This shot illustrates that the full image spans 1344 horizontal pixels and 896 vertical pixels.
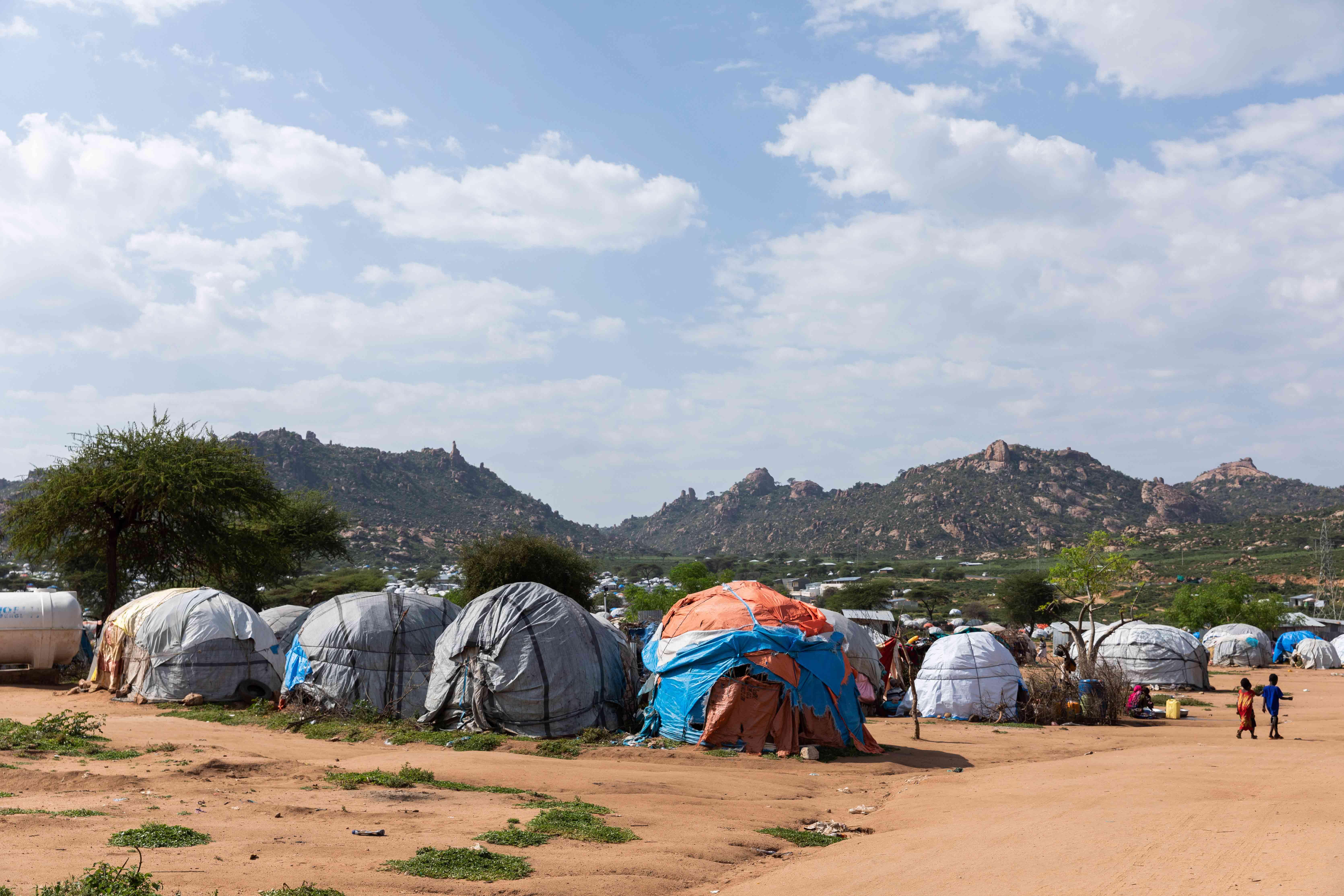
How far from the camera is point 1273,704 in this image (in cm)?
2111

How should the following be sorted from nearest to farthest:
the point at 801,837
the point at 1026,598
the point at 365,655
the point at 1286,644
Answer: the point at 801,837 → the point at 365,655 → the point at 1286,644 → the point at 1026,598

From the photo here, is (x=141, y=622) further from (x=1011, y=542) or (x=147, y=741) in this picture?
(x=1011, y=542)

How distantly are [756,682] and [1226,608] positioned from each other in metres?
53.8

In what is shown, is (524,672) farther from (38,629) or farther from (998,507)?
(998,507)

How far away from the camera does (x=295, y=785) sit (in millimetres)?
12016

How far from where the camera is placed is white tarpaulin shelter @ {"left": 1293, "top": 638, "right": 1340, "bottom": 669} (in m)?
48.4

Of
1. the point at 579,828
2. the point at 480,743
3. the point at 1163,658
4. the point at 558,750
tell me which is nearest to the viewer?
the point at 579,828

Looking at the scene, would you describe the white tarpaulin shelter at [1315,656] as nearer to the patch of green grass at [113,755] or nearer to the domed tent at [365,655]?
the domed tent at [365,655]

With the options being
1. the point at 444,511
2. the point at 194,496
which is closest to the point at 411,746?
the point at 194,496

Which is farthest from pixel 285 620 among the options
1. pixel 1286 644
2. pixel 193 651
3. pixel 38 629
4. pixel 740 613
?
pixel 1286 644

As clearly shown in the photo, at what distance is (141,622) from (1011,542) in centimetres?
10414

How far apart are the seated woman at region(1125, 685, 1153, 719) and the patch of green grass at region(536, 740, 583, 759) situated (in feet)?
55.9

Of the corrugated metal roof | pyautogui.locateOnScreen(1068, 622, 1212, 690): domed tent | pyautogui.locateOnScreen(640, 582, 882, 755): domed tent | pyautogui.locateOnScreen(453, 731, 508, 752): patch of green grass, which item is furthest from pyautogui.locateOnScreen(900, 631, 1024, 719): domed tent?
the corrugated metal roof

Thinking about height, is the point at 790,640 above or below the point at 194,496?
below
